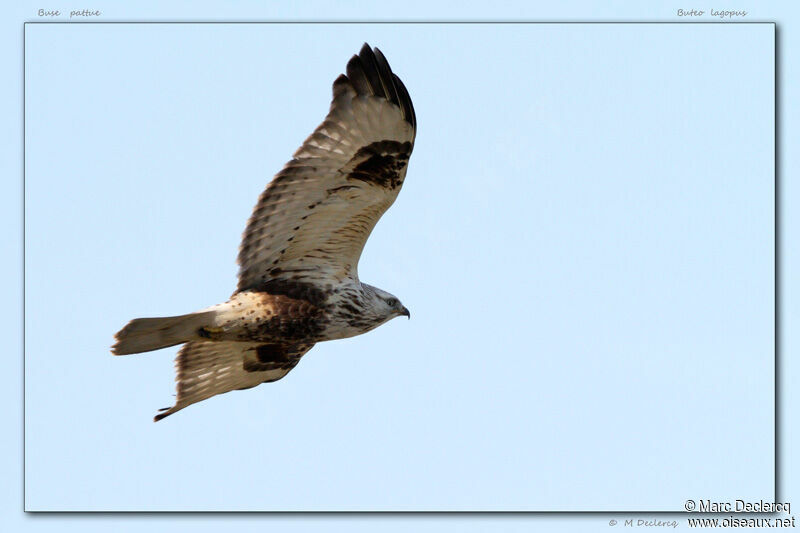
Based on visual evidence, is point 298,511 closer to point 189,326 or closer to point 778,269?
point 189,326

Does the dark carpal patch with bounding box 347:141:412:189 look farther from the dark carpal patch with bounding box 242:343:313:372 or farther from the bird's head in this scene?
the dark carpal patch with bounding box 242:343:313:372

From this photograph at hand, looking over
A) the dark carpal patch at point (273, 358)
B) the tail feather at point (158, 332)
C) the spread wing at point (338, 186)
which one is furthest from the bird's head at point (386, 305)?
the tail feather at point (158, 332)

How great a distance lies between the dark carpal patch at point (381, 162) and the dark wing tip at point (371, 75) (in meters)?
0.42

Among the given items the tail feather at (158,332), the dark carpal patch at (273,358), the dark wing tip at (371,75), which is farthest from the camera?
the dark carpal patch at (273,358)

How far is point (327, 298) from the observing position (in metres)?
9.39

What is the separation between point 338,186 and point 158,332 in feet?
5.77

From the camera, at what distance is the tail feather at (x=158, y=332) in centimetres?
877

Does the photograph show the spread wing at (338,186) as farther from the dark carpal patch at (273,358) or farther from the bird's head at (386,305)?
the dark carpal patch at (273,358)


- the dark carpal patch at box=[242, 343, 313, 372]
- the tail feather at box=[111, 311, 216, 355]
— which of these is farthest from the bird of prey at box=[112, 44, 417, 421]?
the dark carpal patch at box=[242, 343, 313, 372]

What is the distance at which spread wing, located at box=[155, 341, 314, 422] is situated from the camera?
10.3 m

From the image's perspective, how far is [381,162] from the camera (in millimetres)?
9180

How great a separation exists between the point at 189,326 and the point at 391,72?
2.45m

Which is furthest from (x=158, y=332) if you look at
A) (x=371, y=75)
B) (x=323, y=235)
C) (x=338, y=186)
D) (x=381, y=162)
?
(x=371, y=75)

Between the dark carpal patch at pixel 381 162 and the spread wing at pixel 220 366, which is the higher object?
the dark carpal patch at pixel 381 162
